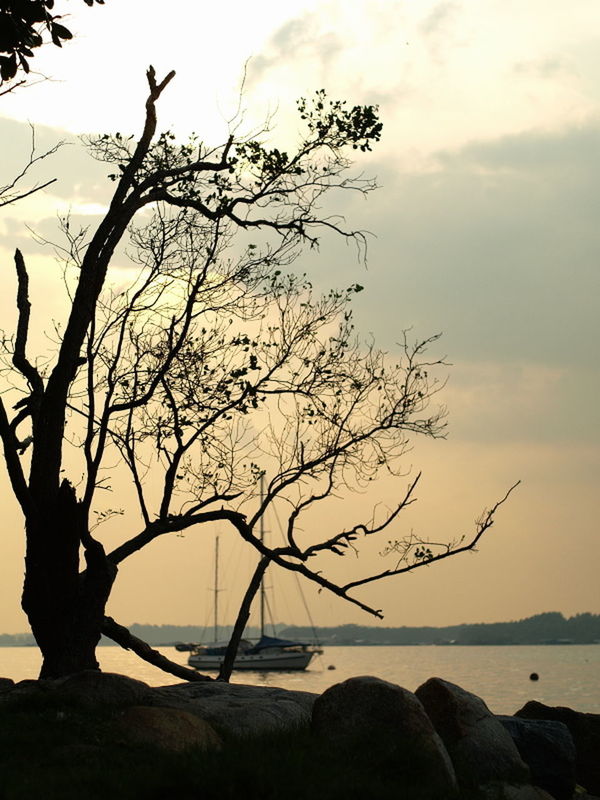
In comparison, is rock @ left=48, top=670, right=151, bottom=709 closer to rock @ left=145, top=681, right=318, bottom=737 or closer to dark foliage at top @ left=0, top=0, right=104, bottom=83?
rock @ left=145, top=681, right=318, bottom=737

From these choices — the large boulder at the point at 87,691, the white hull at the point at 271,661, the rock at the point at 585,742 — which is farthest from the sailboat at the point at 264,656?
the large boulder at the point at 87,691

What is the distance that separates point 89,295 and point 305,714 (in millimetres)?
8415

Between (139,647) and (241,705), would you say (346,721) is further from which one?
(139,647)

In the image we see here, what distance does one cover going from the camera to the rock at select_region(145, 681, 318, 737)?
14734mm

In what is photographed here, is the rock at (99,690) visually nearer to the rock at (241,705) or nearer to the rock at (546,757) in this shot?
the rock at (241,705)

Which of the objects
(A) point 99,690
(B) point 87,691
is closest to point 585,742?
(A) point 99,690

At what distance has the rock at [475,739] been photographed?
16188 mm

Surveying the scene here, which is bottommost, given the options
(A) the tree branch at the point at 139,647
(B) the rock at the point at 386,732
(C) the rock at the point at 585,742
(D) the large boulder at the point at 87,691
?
(C) the rock at the point at 585,742

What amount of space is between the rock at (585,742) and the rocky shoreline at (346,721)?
4617 mm

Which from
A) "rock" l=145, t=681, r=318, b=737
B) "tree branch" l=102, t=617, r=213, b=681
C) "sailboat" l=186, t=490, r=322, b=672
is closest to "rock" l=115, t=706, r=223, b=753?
"rock" l=145, t=681, r=318, b=737

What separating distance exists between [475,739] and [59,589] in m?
7.24

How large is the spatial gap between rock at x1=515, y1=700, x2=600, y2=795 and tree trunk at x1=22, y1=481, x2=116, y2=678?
10.4 metres

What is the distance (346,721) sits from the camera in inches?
559

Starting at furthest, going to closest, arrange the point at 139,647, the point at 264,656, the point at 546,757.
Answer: the point at 264,656 → the point at 139,647 → the point at 546,757
